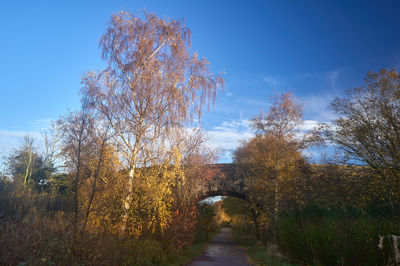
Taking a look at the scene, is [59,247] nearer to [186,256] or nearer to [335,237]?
[335,237]

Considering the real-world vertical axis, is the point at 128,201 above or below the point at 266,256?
above

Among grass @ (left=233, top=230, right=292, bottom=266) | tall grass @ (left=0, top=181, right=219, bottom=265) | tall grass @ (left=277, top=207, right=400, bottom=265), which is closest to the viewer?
tall grass @ (left=0, top=181, right=219, bottom=265)

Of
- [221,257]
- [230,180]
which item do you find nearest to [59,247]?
[221,257]

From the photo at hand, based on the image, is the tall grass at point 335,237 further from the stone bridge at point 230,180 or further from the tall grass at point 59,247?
the stone bridge at point 230,180

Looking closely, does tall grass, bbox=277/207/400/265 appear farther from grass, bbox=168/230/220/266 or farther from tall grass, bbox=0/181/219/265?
tall grass, bbox=0/181/219/265

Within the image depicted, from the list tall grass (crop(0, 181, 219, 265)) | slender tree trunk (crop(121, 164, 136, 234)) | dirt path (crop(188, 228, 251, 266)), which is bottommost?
dirt path (crop(188, 228, 251, 266))

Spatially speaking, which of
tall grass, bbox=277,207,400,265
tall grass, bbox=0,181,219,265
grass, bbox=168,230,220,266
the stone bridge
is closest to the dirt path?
grass, bbox=168,230,220,266

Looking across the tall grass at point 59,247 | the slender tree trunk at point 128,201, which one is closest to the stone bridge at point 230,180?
the slender tree trunk at point 128,201

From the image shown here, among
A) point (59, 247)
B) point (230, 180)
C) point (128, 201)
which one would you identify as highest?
point (230, 180)

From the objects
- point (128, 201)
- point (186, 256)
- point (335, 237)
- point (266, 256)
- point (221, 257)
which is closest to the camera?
point (335, 237)

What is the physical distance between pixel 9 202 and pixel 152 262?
7.25 metres

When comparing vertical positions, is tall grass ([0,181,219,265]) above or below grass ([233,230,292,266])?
above

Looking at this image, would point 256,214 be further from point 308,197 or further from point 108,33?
point 108,33

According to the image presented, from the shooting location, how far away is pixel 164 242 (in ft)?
40.0
